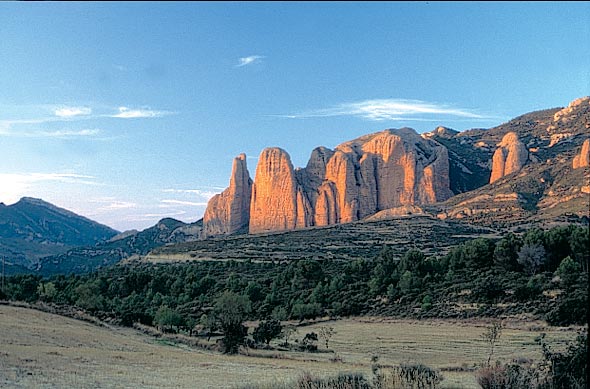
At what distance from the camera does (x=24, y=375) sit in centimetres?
1356

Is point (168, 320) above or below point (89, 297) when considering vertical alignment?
below

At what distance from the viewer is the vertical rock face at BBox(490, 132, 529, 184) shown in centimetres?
9512

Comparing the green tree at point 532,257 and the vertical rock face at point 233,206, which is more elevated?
the vertical rock face at point 233,206

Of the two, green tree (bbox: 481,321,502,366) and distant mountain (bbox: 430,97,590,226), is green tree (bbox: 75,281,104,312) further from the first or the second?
distant mountain (bbox: 430,97,590,226)

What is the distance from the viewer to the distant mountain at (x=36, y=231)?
406ft

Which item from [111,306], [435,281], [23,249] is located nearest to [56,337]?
[111,306]

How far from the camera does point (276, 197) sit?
10894 cm

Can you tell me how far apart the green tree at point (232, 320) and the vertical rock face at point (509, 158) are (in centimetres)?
6929

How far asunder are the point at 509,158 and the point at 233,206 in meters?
55.1

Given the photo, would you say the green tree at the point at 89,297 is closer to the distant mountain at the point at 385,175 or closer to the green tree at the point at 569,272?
the green tree at the point at 569,272

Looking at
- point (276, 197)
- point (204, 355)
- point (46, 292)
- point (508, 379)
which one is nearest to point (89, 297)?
point (46, 292)

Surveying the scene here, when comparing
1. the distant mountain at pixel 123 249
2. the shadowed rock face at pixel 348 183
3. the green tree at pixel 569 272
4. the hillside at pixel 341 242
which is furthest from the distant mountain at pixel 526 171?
the distant mountain at pixel 123 249

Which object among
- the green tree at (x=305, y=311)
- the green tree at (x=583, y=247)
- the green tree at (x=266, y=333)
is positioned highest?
the green tree at (x=583, y=247)

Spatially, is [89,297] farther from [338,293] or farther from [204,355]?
[204,355]
